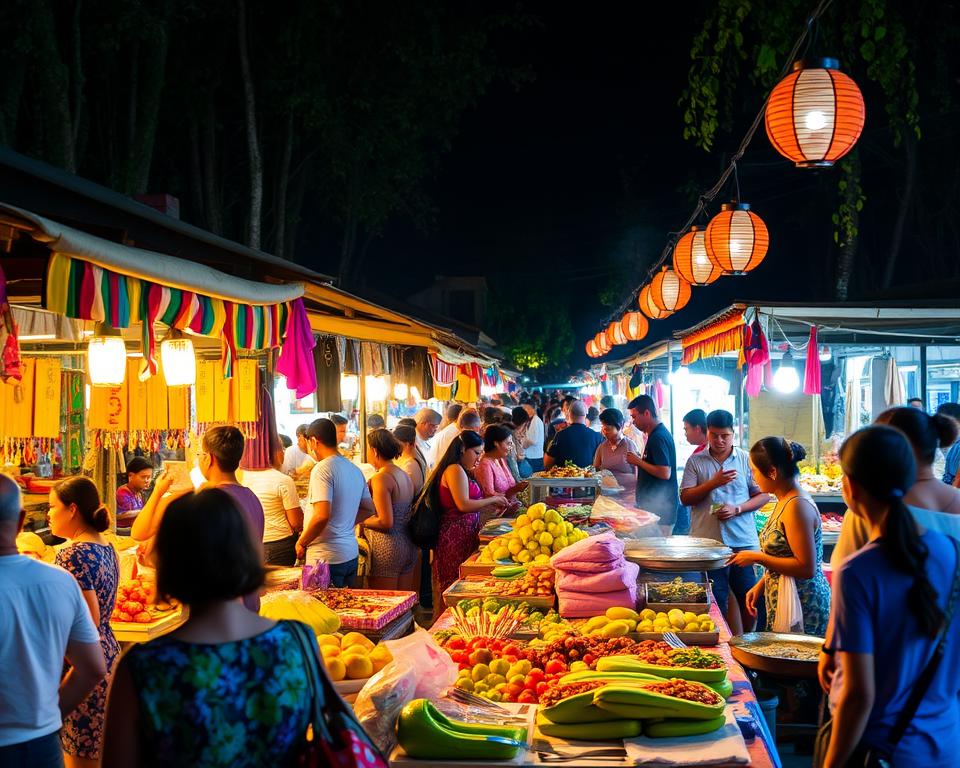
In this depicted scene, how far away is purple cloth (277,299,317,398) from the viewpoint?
6.26m

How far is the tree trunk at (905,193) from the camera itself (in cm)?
1628

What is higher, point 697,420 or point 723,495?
point 697,420

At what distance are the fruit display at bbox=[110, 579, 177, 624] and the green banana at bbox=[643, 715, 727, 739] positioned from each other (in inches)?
131

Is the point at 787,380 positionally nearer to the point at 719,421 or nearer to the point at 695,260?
the point at 695,260

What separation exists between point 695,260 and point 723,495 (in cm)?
299

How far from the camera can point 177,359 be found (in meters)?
6.24

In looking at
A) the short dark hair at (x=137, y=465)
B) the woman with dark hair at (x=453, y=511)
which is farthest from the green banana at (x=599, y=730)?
the short dark hair at (x=137, y=465)

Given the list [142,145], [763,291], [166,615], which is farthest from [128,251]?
[763,291]

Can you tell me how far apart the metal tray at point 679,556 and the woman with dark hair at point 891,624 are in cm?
271

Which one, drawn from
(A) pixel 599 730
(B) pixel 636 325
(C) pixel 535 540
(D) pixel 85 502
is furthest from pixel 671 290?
(A) pixel 599 730

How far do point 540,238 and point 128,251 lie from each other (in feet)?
138

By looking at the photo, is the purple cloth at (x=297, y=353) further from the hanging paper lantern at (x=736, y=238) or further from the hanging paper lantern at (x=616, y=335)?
the hanging paper lantern at (x=616, y=335)

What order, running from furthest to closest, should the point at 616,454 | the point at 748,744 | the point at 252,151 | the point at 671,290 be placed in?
the point at 252,151, the point at 671,290, the point at 616,454, the point at 748,744

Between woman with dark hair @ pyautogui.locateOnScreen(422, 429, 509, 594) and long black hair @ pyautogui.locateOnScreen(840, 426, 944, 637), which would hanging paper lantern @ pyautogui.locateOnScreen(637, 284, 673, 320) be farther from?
long black hair @ pyautogui.locateOnScreen(840, 426, 944, 637)
